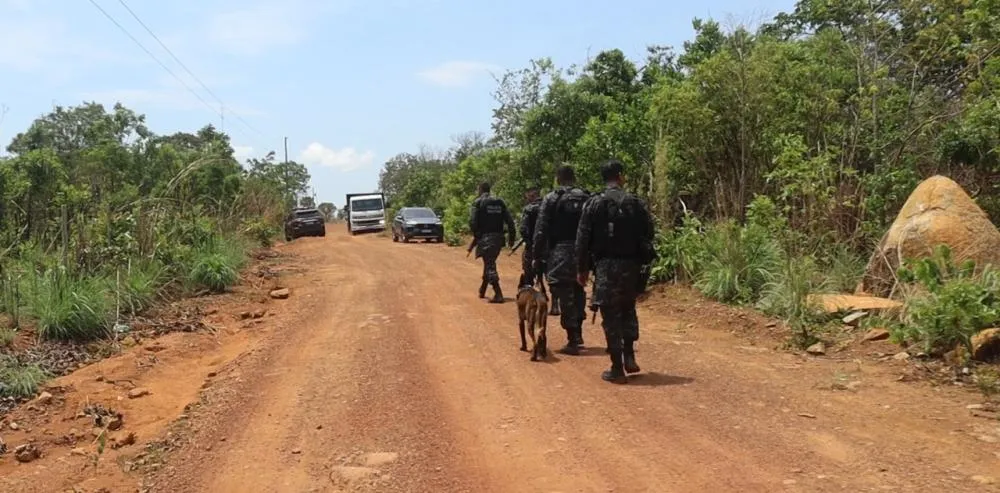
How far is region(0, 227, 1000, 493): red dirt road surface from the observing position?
443 cm

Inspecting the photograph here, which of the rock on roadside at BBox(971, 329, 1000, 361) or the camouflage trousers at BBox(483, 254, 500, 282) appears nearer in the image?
the rock on roadside at BBox(971, 329, 1000, 361)

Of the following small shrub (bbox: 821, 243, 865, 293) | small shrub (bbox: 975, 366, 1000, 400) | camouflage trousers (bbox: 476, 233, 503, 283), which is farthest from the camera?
camouflage trousers (bbox: 476, 233, 503, 283)

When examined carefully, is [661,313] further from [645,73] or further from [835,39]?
[645,73]

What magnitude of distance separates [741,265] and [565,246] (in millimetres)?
3725

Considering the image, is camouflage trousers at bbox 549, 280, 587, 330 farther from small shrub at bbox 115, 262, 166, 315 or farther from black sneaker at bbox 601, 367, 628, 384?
small shrub at bbox 115, 262, 166, 315

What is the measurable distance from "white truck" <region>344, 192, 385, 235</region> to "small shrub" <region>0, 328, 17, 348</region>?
32.1m

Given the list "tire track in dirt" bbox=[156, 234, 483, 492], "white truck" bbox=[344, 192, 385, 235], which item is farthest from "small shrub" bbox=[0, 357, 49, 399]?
"white truck" bbox=[344, 192, 385, 235]

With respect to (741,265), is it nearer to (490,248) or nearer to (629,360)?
(490,248)

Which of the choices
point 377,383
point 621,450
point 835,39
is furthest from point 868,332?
point 835,39

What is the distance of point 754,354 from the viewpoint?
26.1 feet

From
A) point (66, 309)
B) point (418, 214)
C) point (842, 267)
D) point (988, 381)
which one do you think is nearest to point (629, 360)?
point (988, 381)

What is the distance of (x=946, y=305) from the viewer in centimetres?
689

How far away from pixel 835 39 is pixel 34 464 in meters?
13.1

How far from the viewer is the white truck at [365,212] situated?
40750 mm
